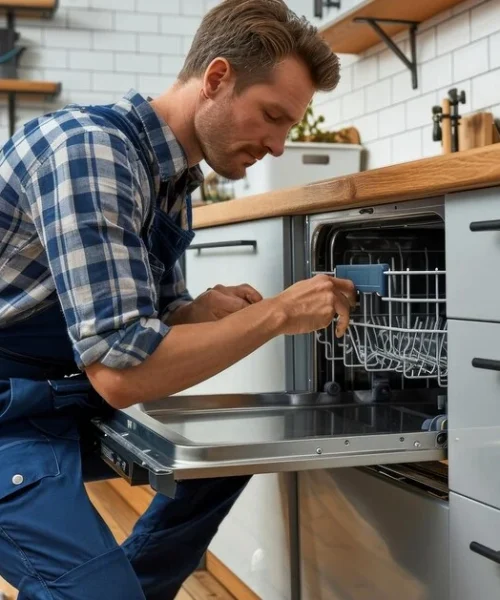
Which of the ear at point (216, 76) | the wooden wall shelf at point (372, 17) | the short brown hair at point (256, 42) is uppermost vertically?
the wooden wall shelf at point (372, 17)

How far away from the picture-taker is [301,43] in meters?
1.41

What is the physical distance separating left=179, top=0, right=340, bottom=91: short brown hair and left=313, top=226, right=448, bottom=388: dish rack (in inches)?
13.4

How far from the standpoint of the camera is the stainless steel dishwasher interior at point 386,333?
5.12ft

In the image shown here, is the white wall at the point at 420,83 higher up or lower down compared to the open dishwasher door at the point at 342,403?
higher up

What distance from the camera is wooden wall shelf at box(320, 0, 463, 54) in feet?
8.42

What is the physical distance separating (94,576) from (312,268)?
2.46 feet

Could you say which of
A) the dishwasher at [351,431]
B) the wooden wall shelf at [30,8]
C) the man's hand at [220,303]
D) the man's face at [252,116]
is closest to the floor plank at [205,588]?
the dishwasher at [351,431]

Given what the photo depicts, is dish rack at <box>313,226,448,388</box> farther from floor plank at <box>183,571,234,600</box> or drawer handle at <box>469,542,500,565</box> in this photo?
floor plank at <box>183,571,234,600</box>

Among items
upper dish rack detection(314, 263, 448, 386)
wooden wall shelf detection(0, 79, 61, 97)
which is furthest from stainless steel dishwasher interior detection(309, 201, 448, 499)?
wooden wall shelf detection(0, 79, 61, 97)

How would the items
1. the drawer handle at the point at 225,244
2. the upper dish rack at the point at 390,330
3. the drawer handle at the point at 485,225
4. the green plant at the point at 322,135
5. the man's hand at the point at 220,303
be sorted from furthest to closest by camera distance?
the green plant at the point at 322,135 → the drawer handle at the point at 225,244 → the man's hand at the point at 220,303 → the upper dish rack at the point at 390,330 → the drawer handle at the point at 485,225

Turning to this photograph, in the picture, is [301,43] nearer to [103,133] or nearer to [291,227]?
[103,133]

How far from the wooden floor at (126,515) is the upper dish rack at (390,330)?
2.54ft

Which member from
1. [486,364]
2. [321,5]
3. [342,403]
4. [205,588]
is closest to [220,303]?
[342,403]

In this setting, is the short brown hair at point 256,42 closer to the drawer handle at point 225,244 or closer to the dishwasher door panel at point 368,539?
the drawer handle at point 225,244
